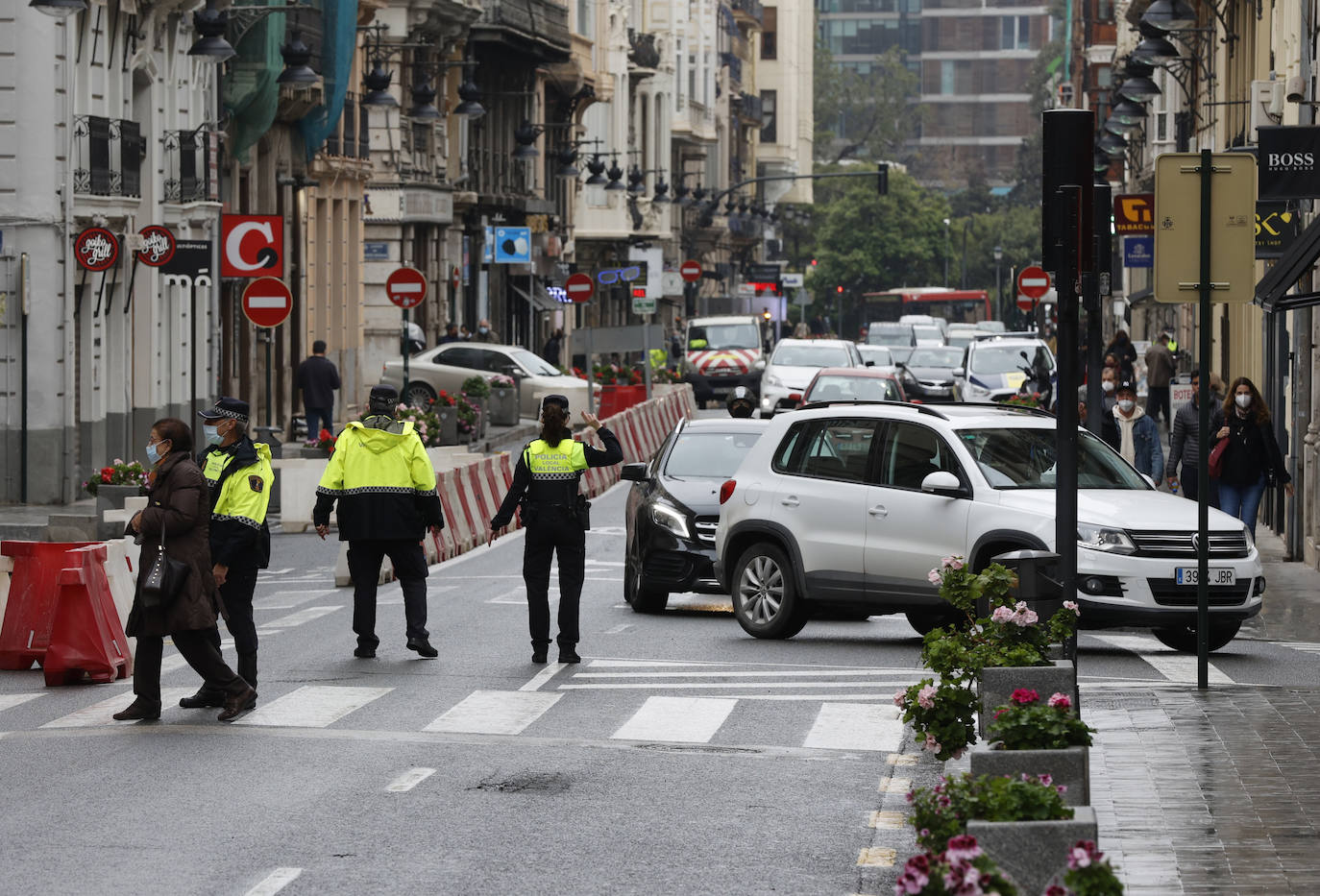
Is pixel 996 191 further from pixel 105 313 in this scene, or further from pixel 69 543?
pixel 69 543

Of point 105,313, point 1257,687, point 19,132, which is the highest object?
point 19,132

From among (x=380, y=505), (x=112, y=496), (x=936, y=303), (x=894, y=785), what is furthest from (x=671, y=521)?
(x=936, y=303)

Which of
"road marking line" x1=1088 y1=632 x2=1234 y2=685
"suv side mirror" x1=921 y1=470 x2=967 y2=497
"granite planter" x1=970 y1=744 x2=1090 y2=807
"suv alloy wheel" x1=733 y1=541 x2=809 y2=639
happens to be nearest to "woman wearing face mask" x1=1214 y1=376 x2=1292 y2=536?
"road marking line" x1=1088 y1=632 x2=1234 y2=685

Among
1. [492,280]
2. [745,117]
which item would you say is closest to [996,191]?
[745,117]

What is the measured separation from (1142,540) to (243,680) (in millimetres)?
5812

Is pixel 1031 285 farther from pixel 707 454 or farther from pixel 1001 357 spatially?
pixel 707 454

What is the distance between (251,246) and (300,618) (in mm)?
11991

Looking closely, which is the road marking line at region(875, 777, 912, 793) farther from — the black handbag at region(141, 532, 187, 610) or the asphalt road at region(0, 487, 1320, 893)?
the black handbag at region(141, 532, 187, 610)

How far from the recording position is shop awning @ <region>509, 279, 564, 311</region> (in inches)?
2729

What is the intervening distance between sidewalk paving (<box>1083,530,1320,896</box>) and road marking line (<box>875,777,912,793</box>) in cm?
84

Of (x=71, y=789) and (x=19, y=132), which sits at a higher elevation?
(x=19, y=132)

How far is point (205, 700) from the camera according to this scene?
1372cm

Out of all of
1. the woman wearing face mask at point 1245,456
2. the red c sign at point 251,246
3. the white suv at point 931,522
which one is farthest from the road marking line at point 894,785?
the red c sign at point 251,246

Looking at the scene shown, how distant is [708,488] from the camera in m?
20.2
